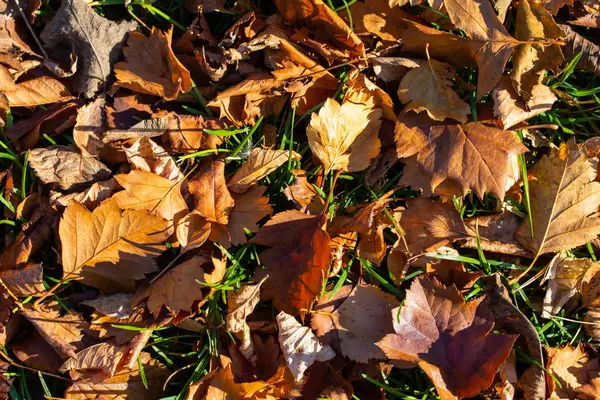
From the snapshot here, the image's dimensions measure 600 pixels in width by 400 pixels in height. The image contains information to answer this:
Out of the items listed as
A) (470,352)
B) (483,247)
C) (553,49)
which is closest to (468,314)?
(470,352)

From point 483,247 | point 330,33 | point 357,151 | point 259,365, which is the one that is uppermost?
point 330,33

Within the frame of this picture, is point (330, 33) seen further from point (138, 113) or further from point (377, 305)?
point (377, 305)

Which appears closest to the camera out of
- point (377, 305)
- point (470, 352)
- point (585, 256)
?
point (470, 352)

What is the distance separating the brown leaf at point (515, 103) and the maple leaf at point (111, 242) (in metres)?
1.42

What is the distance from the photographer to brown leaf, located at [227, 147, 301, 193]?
2207mm

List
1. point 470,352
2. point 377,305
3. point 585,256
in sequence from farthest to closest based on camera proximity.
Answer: point 585,256
point 377,305
point 470,352

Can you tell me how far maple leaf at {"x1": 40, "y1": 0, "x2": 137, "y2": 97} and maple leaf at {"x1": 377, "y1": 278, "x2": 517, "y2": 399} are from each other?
5.15 ft

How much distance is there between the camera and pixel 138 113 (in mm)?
2287

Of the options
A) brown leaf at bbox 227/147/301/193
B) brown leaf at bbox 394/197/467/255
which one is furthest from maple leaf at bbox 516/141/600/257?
brown leaf at bbox 227/147/301/193

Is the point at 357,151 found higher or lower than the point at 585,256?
higher

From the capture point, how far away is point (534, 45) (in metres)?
2.16

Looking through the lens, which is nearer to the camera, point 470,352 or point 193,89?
point 470,352

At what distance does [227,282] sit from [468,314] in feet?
3.11

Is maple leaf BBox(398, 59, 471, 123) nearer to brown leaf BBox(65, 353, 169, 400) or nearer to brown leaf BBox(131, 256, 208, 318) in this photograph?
brown leaf BBox(131, 256, 208, 318)
